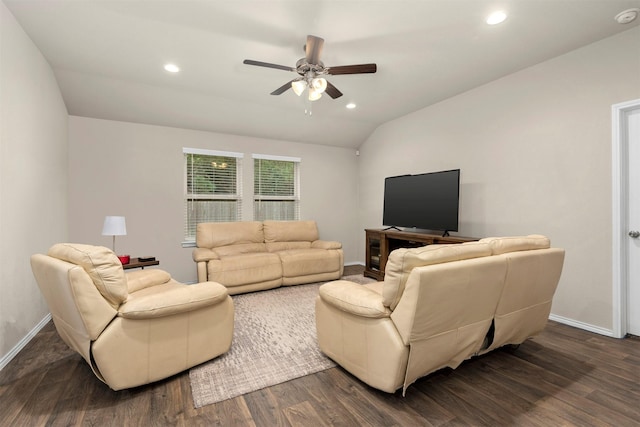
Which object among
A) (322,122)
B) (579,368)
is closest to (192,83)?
(322,122)

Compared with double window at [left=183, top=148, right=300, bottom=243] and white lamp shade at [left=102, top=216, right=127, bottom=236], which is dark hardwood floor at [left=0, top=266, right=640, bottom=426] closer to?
white lamp shade at [left=102, top=216, right=127, bottom=236]

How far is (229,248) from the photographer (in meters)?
4.48

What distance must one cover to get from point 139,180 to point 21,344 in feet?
8.23

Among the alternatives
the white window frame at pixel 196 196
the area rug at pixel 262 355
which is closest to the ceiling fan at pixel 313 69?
the area rug at pixel 262 355

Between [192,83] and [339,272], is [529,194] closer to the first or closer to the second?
[339,272]

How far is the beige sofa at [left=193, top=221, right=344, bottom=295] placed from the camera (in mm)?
3879

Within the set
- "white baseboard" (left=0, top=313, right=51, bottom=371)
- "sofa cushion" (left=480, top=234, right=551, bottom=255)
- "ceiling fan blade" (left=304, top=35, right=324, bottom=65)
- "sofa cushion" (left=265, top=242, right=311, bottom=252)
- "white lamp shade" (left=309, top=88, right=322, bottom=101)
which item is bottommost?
"white baseboard" (left=0, top=313, right=51, bottom=371)

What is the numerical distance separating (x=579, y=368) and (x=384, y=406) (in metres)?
1.57

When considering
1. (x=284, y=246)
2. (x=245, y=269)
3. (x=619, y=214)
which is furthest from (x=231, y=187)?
(x=619, y=214)

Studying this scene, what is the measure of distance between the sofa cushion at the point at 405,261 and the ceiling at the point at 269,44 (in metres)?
1.89

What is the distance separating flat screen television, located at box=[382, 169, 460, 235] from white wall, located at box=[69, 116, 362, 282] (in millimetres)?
2169

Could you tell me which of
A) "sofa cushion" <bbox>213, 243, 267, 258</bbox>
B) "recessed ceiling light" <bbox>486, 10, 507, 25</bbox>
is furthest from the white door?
"sofa cushion" <bbox>213, 243, 267, 258</bbox>

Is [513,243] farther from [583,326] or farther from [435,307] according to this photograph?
[583,326]

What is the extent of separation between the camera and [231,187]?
5.06 m
